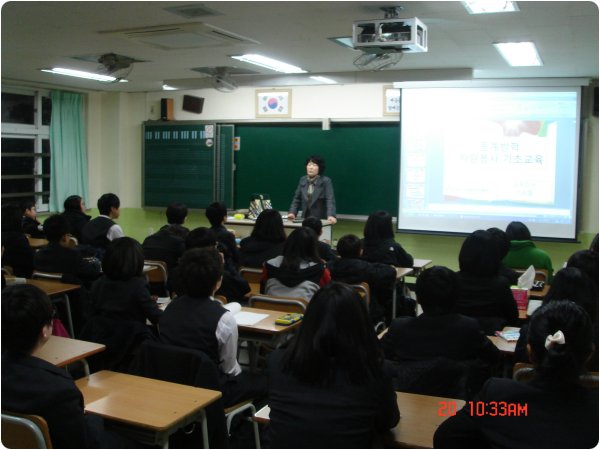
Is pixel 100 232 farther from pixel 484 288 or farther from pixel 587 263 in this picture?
pixel 587 263

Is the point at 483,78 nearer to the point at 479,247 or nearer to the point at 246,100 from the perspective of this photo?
the point at 246,100

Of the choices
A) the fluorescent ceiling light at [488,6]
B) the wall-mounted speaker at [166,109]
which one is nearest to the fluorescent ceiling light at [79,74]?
the wall-mounted speaker at [166,109]

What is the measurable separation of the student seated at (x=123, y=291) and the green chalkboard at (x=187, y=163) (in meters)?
5.31

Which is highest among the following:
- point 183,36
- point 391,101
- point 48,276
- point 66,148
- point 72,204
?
point 183,36

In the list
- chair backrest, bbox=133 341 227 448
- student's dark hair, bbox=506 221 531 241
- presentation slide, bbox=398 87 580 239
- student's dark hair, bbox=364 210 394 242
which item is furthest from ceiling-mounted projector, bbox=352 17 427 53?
presentation slide, bbox=398 87 580 239

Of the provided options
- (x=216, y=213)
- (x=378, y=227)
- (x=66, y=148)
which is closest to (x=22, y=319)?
(x=216, y=213)

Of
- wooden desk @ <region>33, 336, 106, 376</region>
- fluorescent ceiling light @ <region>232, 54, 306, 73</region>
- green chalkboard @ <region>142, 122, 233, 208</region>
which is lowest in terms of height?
wooden desk @ <region>33, 336, 106, 376</region>

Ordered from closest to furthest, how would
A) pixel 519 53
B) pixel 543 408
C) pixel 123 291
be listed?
Result: pixel 543 408, pixel 123 291, pixel 519 53

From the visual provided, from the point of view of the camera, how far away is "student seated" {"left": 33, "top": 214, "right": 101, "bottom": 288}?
4.79 meters

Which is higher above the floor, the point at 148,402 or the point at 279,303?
the point at 279,303

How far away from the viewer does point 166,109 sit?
8.98 meters

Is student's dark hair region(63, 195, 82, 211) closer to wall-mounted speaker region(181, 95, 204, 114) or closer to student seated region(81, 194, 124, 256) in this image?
student seated region(81, 194, 124, 256)

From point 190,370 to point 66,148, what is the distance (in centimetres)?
718

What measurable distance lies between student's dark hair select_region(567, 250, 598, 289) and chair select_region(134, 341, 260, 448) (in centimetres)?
207
